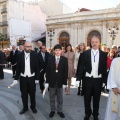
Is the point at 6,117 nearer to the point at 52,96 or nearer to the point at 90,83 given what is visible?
the point at 52,96

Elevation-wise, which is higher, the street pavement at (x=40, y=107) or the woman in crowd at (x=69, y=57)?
the woman in crowd at (x=69, y=57)

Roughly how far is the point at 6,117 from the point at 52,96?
1.26m

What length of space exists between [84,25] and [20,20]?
13.7m

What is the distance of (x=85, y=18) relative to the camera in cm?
2780

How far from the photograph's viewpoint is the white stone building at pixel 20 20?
3591 cm

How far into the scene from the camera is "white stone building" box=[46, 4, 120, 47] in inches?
1014

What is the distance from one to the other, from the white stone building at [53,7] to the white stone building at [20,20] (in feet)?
6.38

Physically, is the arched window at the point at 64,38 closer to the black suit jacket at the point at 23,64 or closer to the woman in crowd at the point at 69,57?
the woman in crowd at the point at 69,57

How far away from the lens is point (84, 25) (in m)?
28.1

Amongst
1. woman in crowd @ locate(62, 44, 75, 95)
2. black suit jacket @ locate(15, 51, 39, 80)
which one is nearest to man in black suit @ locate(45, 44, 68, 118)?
black suit jacket @ locate(15, 51, 39, 80)

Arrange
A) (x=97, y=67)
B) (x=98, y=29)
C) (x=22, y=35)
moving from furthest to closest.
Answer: (x=22, y=35) → (x=98, y=29) → (x=97, y=67)

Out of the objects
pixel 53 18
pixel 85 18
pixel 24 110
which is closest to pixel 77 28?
pixel 85 18

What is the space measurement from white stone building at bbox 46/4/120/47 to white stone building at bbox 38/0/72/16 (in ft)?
24.8

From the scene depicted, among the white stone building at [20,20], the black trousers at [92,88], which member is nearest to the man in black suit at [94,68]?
the black trousers at [92,88]
